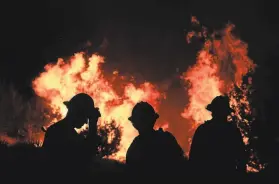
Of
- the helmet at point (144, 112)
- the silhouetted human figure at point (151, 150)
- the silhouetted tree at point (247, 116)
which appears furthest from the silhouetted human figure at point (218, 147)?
Result: the silhouetted tree at point (247, 116)

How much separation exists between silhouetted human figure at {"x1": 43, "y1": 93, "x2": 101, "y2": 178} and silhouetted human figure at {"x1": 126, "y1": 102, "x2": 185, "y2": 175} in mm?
643

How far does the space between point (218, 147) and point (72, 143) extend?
2.47 metres

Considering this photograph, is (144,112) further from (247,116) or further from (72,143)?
(247,116)

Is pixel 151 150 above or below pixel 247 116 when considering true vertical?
below

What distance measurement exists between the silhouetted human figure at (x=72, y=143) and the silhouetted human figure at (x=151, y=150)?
2.11 ft

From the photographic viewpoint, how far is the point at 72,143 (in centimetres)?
443

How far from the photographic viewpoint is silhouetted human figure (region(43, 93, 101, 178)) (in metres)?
4.22

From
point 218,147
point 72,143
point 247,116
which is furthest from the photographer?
point 247,116

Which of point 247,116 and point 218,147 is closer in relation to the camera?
point 218,147

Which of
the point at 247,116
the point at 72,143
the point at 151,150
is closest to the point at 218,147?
the point at 151,150

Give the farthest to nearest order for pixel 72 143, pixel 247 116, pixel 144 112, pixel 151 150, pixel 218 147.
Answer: pixel 247 116, pixel 218 147, pixel 144 112, pixel 151 150, pixel 72 143

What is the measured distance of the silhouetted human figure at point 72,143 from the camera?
13.9 ft

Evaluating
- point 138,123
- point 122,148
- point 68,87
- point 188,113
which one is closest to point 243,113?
point 188,113

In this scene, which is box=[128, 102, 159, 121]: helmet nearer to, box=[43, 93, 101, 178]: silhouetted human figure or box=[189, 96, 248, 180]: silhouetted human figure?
box=[43, 93, 101, 178]: silhouetted human figure
